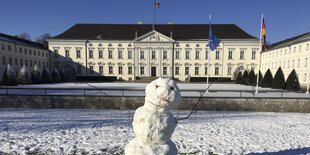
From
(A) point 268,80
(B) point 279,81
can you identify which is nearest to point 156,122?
(B) point 279,81

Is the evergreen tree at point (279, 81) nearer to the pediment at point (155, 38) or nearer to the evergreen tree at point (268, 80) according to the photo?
the evergreen tree at point (268, 80)

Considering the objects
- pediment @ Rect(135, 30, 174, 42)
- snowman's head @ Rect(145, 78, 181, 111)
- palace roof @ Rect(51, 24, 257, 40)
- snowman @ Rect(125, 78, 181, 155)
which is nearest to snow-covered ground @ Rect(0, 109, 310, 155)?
snowman @ Rect(125, 78, 181, 155)

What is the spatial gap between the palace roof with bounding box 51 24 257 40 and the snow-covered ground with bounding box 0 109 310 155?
31.8m

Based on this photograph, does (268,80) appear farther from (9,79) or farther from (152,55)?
(9,79)

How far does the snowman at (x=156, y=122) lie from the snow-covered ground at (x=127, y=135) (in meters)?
3.32

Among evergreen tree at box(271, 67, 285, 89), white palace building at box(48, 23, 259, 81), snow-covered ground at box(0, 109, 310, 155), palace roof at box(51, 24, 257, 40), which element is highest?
palace roof at box(51, 24, 257, 40)

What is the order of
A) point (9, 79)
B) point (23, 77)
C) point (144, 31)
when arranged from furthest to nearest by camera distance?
point (144, 31), point (23, 77), point (9, 79)

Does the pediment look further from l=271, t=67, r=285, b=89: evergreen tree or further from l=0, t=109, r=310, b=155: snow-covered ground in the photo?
l=0, t=109, r=310, b=155: snow-covered ground

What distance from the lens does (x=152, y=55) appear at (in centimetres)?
3794

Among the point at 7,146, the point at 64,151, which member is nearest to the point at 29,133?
the point at 7,146

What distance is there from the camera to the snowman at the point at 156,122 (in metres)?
2.58

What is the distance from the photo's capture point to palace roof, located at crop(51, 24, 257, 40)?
126 ft

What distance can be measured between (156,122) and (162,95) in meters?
0.49

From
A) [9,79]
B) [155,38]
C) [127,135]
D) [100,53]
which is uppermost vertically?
[155,38]
